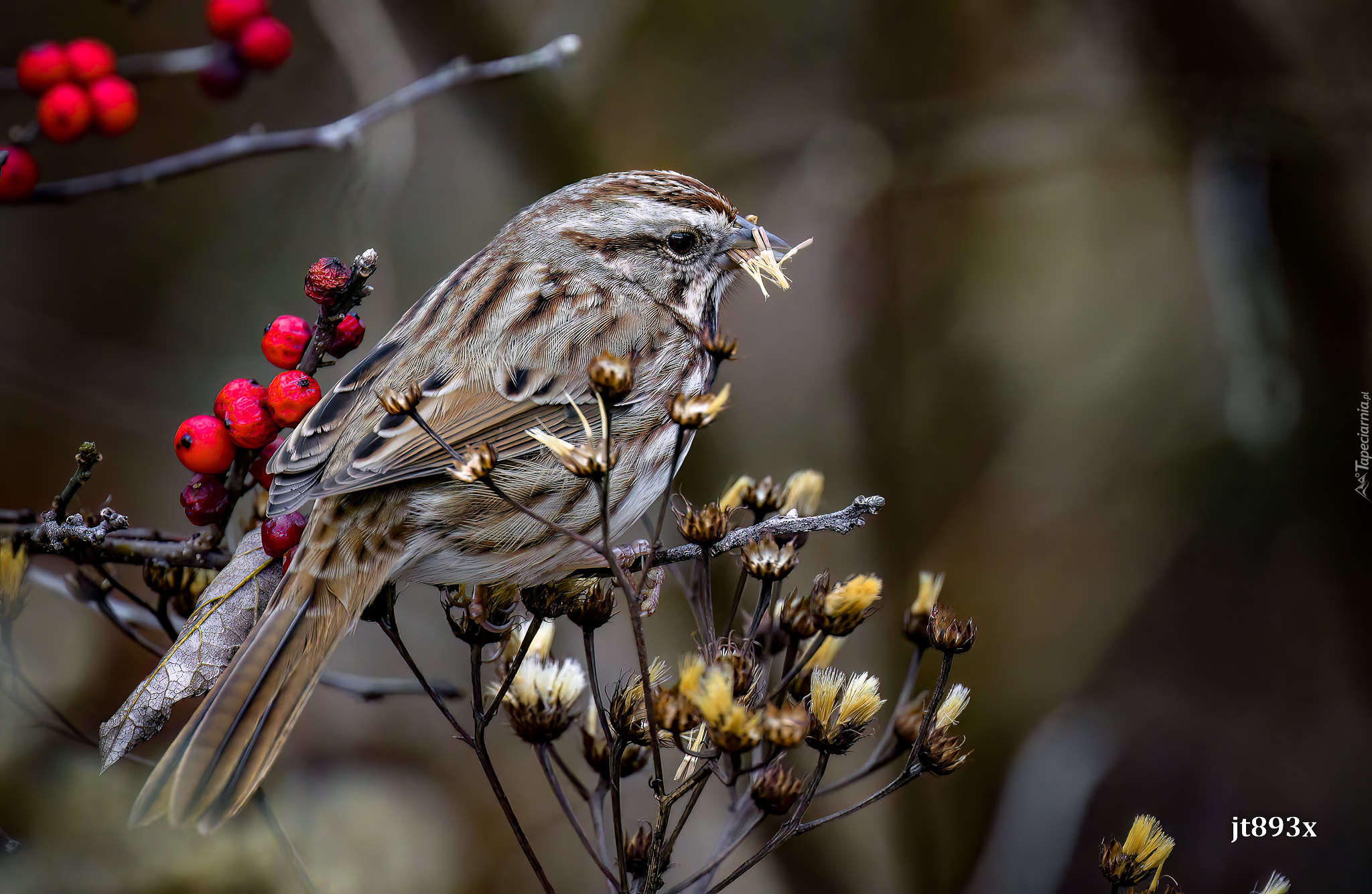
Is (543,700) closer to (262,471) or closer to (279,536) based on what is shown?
(279,536)

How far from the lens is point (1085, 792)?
344 cm

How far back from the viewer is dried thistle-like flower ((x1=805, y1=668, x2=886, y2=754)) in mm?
1656

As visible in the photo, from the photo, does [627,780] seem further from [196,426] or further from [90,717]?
[196,426]

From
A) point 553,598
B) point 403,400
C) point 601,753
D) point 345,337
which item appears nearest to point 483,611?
point 553,598

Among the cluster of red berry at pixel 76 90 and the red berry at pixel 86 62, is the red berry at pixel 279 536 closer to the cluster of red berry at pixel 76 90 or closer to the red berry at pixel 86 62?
the cluster of red berry at pixel 76 90

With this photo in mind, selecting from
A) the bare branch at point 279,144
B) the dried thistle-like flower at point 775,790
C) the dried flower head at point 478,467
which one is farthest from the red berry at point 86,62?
the dried thistle-like flower at point 775,790

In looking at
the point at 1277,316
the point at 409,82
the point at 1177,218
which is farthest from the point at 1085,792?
the point at 409,82

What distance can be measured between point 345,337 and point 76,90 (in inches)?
45.0

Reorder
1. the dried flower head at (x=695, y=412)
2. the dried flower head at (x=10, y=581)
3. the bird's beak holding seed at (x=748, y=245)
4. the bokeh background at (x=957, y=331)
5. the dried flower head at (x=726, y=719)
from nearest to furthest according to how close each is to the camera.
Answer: the dried flower head at (x=726, y=719)
the dried flower head at (x=695, y=412)
the dried flower head at (x=10, y=581)
the bird's beak holding seed at (x=748, y=245)
the bokeh background at (x=957, y=331)

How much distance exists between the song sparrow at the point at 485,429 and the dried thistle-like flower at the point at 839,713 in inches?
23.5

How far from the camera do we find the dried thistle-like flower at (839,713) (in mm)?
1656

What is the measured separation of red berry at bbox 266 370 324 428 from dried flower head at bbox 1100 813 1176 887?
1.71 meters

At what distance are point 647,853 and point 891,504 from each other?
244 centimetres
